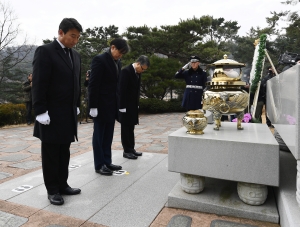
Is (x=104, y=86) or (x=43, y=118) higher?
(x=104, y=86)

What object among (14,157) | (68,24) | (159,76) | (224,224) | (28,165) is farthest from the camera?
(159,76)

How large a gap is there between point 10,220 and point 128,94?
2.25m

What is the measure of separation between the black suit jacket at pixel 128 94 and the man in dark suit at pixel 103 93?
16.2 inches

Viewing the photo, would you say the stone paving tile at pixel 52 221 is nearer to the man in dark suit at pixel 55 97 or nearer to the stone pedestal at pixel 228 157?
the man in dark suit at pixel 55 97

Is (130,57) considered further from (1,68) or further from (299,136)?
(299,136)

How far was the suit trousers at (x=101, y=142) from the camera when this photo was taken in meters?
2.95

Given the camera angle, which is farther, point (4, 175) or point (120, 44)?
point (4, 175)

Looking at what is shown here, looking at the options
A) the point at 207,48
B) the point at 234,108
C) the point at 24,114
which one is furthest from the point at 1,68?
the point at 234,108

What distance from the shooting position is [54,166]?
2.28m

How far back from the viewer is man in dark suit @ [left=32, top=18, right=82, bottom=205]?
6.94ft

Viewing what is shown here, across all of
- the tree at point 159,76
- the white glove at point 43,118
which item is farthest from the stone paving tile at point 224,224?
the tree at point 159,76

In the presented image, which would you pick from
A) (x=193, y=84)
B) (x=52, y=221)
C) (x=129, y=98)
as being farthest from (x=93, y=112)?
(x=193, y=84)

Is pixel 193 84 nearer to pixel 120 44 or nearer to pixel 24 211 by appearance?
pixel 120 44

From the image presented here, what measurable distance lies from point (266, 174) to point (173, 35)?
38.7 ft
